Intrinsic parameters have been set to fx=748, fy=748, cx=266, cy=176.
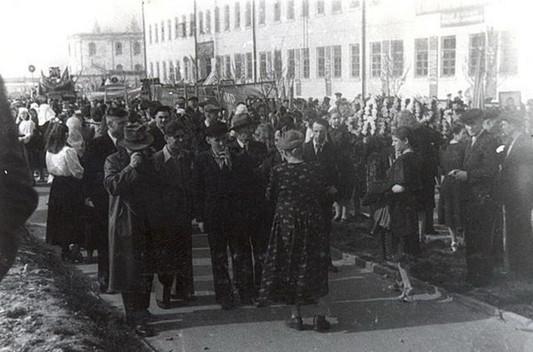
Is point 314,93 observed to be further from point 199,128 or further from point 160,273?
point 160,273

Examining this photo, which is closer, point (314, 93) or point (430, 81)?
point (430, 81)

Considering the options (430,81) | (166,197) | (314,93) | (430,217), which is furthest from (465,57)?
(166,197)

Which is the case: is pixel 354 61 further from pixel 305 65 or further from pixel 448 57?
pixel 305 65

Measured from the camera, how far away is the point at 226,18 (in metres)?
19.8

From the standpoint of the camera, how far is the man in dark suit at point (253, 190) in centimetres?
677

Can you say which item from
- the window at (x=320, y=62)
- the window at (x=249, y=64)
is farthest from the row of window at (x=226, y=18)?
the window at (x=249, y=64)

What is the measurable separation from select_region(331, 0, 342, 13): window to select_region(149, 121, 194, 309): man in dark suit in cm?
1571

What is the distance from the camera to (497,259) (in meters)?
7.49

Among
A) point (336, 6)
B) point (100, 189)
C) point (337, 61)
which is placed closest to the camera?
point (100, 189)

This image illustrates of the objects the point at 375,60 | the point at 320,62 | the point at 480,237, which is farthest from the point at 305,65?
the point at 480,237

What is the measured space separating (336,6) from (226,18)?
395cm

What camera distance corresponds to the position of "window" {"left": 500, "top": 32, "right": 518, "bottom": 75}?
1747 centimetres

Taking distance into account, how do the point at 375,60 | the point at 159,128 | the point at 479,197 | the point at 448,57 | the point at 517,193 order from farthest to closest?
the point at 375,60, the point at 448,57, the point at 159,128, the point at 517,193, the point at 479,197

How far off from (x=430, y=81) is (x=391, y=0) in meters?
2.92
